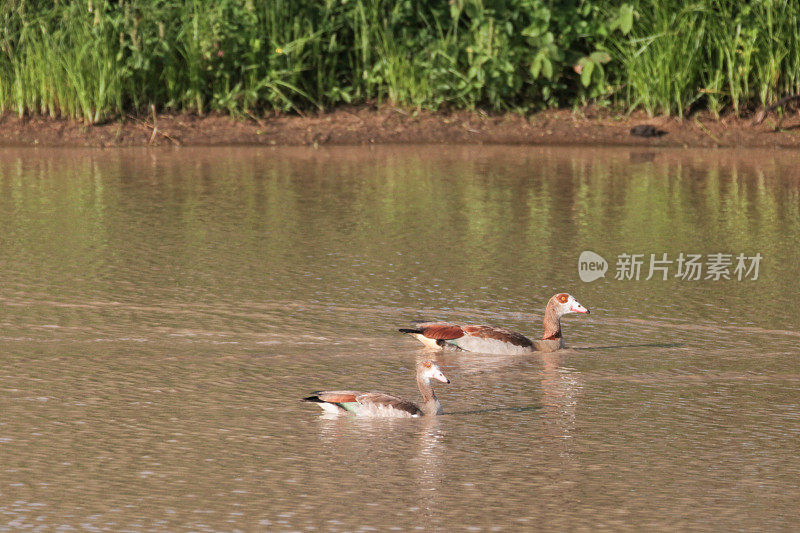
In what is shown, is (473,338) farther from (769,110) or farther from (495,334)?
(769,110)

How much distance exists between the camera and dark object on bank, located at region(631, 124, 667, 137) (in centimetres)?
1538

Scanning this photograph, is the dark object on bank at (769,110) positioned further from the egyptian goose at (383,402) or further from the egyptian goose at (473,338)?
the egyptian goose at (383,402)

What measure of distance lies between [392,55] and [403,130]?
3.40ft

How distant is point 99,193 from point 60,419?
6176mm

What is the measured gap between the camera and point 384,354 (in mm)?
7383

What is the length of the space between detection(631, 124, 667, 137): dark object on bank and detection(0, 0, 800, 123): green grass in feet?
1.29

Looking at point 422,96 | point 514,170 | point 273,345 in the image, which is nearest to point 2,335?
point 273,345

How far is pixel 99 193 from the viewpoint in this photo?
12.1 m

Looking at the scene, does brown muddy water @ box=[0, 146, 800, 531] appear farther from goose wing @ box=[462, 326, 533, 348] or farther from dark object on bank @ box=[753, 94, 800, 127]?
dark object on bank @ box=[753, 94, 800, 127]

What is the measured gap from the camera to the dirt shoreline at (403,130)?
15.2 meters

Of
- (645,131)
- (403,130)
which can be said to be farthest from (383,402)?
(645,131)

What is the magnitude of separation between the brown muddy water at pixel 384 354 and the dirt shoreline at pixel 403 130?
2069mm

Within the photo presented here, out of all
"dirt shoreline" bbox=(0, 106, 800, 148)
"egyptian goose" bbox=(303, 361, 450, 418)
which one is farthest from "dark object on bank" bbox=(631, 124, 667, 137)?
"egyptian goose" bbox=(303, 361, 450, 418)

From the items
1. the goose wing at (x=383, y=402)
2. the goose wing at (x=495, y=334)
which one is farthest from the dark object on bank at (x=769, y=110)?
the goose wing at (x=383, y=402)
